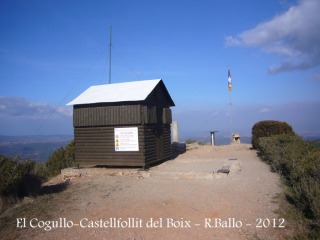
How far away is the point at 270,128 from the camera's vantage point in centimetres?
2030

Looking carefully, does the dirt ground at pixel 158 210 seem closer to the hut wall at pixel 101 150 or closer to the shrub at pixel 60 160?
the hut wall at pixel 101 150

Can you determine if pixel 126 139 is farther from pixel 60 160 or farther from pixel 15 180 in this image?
pixel 15 180

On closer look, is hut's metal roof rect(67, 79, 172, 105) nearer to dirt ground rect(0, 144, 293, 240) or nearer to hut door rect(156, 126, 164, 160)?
hut door rect(156, 126, 164, 160)

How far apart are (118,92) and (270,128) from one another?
434 inches

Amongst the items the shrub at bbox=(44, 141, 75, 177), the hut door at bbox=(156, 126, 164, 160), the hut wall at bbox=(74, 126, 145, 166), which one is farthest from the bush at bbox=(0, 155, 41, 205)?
the hut door at bbox=(156, 126, 164, 160)

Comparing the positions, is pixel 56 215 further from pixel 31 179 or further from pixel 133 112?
pixel 133 112

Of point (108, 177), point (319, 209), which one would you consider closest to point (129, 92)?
point (108, 177)

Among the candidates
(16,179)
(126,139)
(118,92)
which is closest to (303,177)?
(16,179)

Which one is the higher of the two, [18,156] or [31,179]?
[18,156]

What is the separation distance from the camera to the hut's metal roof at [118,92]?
15.1m

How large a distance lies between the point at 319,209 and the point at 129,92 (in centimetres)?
1154

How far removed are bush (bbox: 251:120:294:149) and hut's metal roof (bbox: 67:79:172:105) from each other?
28.5 ft

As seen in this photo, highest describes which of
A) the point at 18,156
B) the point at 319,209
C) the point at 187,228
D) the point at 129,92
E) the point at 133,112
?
the point at 129,92

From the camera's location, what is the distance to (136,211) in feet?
26.7
